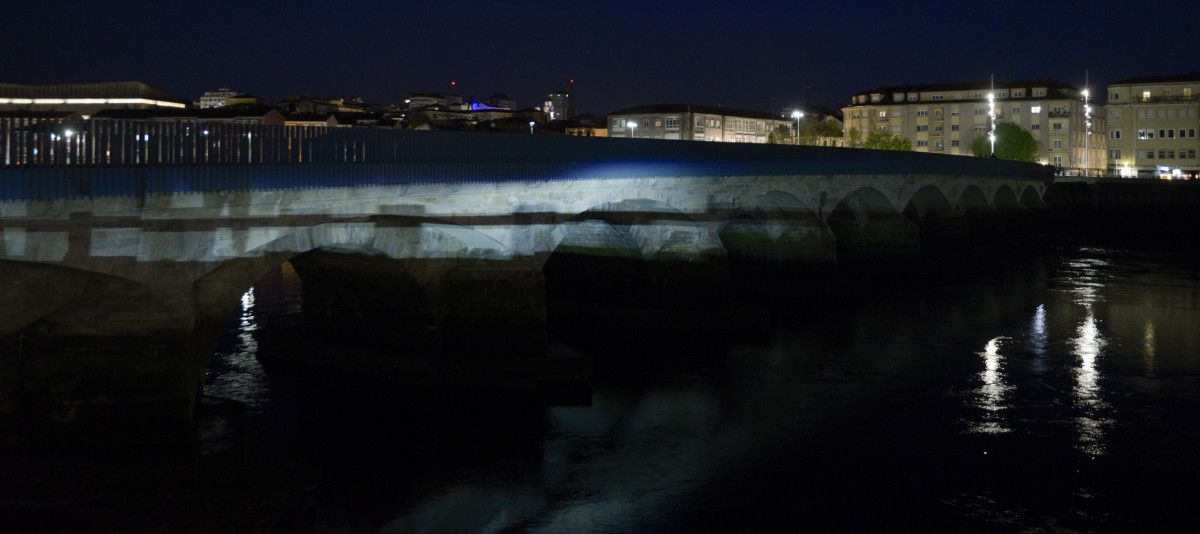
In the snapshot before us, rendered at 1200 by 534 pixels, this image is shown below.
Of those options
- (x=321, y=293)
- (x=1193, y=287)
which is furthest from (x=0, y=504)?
(x=1193, y=287)

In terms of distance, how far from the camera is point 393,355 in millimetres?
22125

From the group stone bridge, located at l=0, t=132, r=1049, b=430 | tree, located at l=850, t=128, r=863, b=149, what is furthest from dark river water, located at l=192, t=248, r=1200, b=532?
tree, located at l=850, t=128, r=863, b=149

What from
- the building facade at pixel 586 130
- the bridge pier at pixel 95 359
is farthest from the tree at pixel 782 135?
the bridge pier at pixel 95 359

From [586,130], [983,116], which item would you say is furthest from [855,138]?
[586,130]

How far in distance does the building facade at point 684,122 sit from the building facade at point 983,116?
464 inches

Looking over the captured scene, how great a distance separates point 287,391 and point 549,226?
6.99m

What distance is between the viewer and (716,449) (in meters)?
18.3

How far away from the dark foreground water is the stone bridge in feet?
4.64

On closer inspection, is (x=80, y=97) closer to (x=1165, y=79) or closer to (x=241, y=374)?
(x=241, y=374)

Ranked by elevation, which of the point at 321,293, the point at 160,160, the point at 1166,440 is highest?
the point at 160,160

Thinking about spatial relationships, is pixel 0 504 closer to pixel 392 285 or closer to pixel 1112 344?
pixel 392 285

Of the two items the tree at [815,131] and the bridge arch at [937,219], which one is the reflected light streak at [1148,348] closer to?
the bridge arch at [937,219]

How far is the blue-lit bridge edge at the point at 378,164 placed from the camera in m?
13.8

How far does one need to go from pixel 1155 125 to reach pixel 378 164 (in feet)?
358
